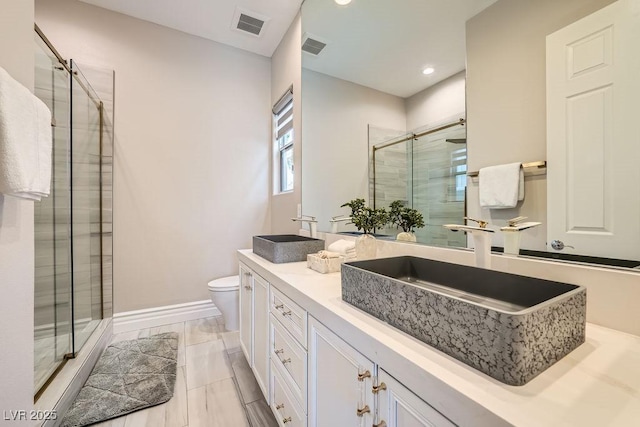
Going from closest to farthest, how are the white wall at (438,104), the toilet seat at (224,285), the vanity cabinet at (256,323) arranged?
the white wall at (438,104)
the vanity cabinet at (256,323)
the toilet seat at (224,285)

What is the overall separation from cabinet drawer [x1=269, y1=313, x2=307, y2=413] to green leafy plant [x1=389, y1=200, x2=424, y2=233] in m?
0.76

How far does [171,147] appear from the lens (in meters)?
2.52

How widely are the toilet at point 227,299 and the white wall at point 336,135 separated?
98cm

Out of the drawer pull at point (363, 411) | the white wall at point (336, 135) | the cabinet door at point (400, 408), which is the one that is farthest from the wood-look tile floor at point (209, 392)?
the white wall at point (336, 135)

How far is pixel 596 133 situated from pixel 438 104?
59cm

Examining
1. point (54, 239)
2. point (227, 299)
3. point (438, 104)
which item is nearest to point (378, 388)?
point (438, 104)

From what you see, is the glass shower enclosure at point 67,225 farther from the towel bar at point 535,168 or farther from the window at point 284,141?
the towel bar at point 535,168

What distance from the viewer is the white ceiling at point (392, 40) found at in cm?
117

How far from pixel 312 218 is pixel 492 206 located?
130 centimetres

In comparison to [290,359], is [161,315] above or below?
below

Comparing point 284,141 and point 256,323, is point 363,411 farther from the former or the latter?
point 284,141

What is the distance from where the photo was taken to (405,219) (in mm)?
1339

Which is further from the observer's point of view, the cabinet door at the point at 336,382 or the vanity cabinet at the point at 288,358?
the vanity cabinet at the point at 288,358

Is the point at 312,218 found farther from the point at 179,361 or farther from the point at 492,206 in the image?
the point at 179,361
